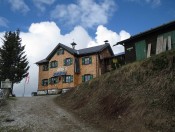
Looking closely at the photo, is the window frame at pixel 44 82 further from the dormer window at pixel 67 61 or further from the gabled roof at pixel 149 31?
the gabled roof at pixel 149 31

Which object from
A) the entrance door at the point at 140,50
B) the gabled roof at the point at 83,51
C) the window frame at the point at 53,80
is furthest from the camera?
the window frame at the point at 53,80

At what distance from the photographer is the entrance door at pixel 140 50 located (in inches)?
1228

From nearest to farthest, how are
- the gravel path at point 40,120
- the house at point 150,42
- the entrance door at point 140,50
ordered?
1. the gravel path at point 40,120
2. the house at point 150,42
3. the entrance door at point 140,50

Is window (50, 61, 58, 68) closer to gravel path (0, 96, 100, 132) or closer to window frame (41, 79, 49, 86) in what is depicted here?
window frame (41, 79, 49, 86)

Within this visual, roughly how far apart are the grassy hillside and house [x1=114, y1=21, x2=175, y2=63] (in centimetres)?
750

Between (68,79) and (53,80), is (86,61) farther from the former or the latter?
(53,80)

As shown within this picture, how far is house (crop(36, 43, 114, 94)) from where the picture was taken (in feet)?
149

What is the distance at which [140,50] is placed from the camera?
31.7 m

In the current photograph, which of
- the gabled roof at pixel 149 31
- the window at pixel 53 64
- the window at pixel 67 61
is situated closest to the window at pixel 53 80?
the window at pixel 53 64

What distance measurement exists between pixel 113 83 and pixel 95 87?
3.20m

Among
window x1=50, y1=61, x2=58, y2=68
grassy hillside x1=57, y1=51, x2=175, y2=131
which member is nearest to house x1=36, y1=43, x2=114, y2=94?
window x1=50, y1=61, x2=58, y2=68

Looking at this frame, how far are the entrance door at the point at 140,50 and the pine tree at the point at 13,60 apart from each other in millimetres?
23868

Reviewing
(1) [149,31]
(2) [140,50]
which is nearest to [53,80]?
(2) [140,50]

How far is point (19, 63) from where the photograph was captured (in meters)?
47.9
